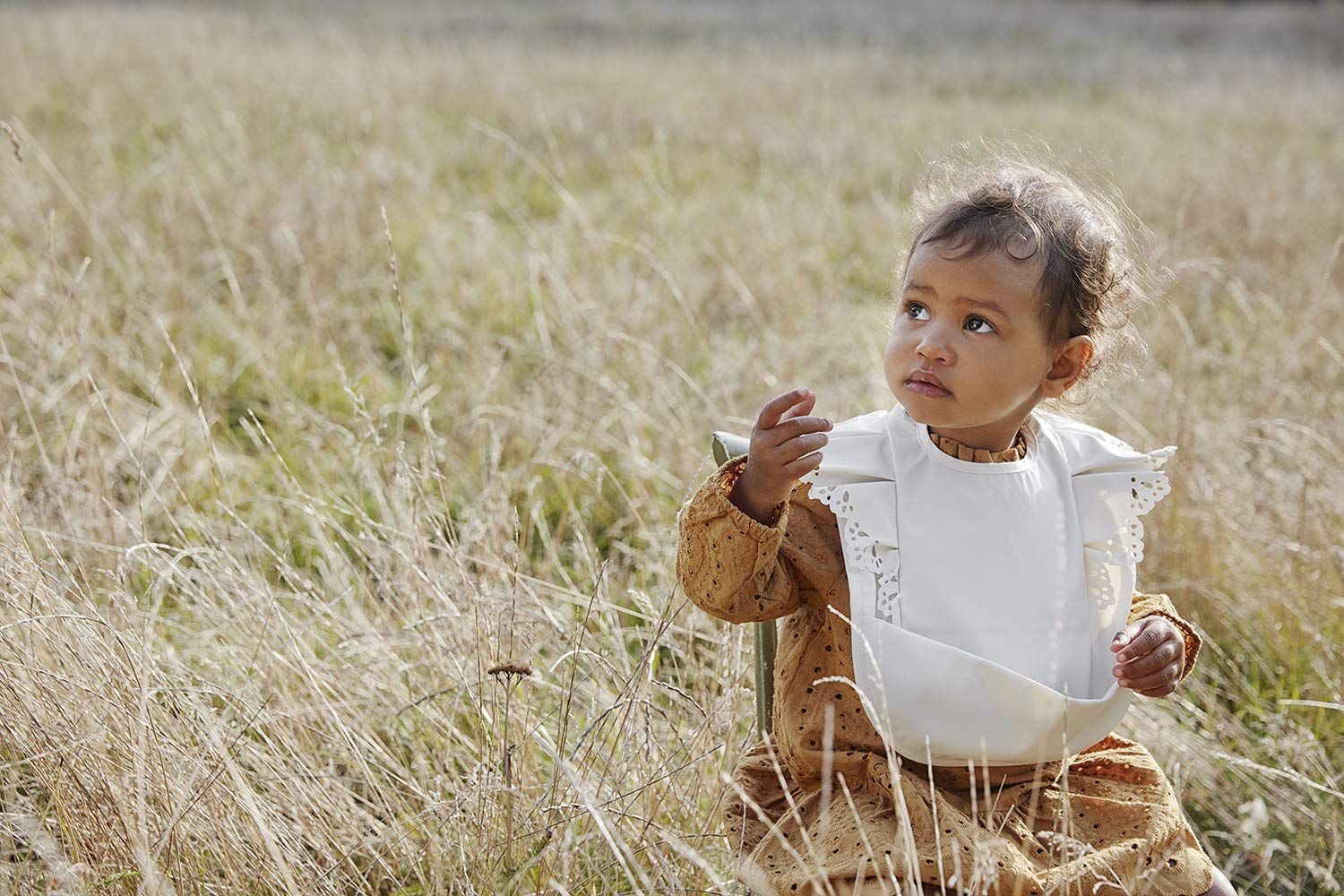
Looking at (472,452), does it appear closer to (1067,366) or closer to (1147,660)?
(1067,366)

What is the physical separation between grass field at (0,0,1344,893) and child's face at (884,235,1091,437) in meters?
0.31

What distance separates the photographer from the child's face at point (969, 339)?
158cm

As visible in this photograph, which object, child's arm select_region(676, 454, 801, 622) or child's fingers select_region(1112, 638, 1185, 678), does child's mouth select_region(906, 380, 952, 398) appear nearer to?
child's arm select_region(676, 454, 801, 622)

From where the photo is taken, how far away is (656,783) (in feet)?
6.08

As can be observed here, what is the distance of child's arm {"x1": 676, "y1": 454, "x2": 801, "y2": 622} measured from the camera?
155 cm

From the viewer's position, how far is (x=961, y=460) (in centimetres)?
170

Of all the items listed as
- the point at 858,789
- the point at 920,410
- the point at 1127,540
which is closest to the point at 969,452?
the point at 920,410

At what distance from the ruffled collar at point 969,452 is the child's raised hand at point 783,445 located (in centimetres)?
26

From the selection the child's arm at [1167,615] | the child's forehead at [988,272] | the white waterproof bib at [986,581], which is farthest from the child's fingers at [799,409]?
the child's arm at [1167,615]

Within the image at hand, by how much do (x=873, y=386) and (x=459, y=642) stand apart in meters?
1.78

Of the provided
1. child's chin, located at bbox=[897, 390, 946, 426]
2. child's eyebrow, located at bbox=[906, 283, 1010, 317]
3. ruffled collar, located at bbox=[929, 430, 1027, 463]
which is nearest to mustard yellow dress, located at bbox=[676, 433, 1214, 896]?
ruffled collar, located at bbox=[929, 430, 1027, 463]

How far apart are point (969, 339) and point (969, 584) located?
0.32 m

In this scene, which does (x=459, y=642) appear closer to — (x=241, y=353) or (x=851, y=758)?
(x=851, y=758)

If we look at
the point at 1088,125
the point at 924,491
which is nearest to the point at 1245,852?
the point at 924,491
